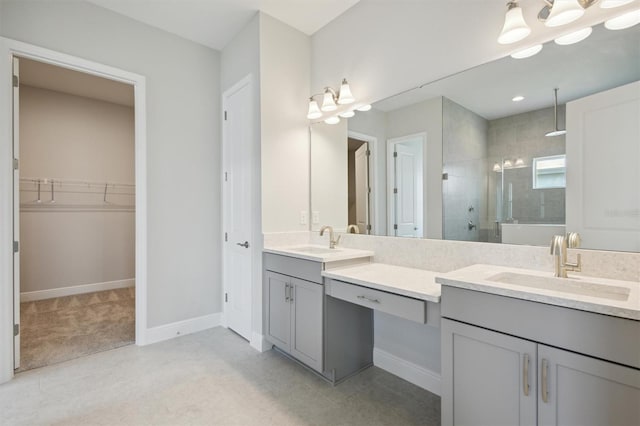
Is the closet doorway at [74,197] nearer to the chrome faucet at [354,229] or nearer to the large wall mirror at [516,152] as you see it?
the chrome faucet at [354,229]

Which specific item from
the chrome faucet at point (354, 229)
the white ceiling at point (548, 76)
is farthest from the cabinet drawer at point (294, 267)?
the white ceiling at point (548, 76)

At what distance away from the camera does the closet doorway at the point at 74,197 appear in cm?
372

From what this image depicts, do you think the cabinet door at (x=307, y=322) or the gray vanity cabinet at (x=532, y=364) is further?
the cabinet door at (x=307, y=322)

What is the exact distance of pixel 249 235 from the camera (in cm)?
274

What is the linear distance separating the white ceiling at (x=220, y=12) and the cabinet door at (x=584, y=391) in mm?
2677

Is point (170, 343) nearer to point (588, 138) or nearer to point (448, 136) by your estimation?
point (448, 136)

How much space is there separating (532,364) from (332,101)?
87.2 inches

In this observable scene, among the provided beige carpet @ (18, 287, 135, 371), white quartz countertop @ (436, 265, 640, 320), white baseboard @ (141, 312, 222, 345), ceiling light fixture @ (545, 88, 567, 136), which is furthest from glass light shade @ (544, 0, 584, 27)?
beige carpet @ (18, 287, 135, 371)

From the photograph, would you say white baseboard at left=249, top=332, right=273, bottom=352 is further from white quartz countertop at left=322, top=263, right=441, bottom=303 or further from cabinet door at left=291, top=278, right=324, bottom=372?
white quartz countertop at left=322, top=263, right=441, bottom=303

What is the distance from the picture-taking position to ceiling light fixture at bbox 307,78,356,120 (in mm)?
2418

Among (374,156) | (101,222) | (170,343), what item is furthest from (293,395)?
(101,222)

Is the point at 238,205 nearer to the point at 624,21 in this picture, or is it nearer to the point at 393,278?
the point at 393,278

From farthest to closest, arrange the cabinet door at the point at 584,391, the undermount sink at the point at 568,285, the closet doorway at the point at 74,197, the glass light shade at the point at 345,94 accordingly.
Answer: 1. the closet doorway at the point at 74,197
2. the glass light shade at the point at 345,94
3. the undermount sink at the point at 568,285
4. the cabinet door at the point at 584,391

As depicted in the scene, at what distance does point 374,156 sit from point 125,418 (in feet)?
7.82
